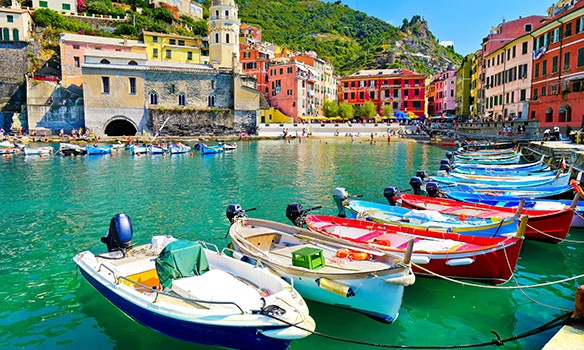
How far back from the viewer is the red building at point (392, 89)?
80812 mm

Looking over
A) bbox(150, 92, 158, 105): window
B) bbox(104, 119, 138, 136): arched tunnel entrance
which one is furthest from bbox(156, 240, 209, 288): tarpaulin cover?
bbox(150, 92, 158, 105): window

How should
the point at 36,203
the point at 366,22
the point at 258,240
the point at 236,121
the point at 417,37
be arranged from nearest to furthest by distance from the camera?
the point at 258,240, the point at 36,203, the point at 236,121, the point at 417,37, the point at 366,22

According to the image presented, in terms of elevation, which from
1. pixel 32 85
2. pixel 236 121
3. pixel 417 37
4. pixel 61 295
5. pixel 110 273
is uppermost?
pixel 417 37

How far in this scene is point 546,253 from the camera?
12531 mm

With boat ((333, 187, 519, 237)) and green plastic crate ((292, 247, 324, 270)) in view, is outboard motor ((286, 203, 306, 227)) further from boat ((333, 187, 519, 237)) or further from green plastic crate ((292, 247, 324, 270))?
green plastic crate ((292, 247, 324, 270))

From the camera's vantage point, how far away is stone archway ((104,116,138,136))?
2402 inches

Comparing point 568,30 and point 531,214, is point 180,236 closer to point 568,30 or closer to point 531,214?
point 531,214

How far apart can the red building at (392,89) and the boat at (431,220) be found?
70.6 meters

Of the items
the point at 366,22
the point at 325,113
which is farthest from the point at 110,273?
the point at 366,22

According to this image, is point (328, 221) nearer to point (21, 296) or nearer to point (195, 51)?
point (21, 296)

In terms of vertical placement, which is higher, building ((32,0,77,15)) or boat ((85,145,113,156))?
building ((32,0,77,15))

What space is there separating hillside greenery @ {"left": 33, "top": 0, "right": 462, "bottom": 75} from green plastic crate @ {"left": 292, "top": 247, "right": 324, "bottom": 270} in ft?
259

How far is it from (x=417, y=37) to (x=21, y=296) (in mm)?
159418

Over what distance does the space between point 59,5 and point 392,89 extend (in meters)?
63.0
